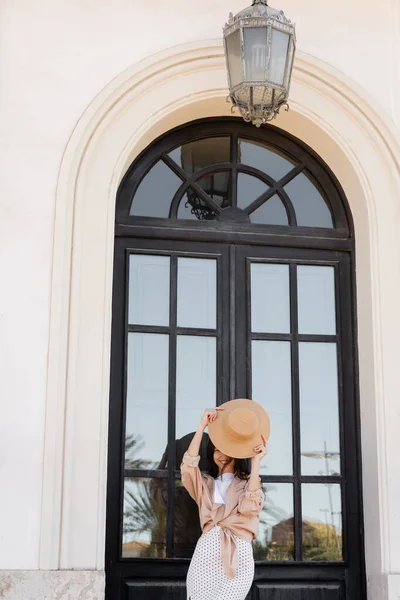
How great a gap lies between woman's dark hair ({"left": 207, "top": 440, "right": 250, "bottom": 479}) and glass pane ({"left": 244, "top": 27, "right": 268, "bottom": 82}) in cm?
236

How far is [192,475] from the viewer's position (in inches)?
233

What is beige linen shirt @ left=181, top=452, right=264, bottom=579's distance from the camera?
18.8 ft

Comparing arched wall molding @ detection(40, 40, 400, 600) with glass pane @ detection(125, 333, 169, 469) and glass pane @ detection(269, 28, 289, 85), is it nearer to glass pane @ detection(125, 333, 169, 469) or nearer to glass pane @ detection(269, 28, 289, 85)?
glass pane @ detection(125, 333, 169, 469)

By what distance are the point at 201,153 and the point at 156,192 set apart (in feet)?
1.53

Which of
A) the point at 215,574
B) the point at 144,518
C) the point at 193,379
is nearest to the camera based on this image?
the point at 215,574

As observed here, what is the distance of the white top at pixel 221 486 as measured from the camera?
593 cm

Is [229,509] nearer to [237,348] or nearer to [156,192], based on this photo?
[237,348]

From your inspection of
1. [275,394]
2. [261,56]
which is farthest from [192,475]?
[261,56]

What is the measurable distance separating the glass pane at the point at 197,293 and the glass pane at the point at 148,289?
108mm

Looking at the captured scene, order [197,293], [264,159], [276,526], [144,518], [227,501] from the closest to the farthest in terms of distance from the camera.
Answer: [227,501], [144,518], [276,526], [197,293], [264,159]

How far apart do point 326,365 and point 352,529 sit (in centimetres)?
A: 115

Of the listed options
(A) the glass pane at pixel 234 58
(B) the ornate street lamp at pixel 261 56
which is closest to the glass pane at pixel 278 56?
(B) the ornate street lamp at pixel 261 56

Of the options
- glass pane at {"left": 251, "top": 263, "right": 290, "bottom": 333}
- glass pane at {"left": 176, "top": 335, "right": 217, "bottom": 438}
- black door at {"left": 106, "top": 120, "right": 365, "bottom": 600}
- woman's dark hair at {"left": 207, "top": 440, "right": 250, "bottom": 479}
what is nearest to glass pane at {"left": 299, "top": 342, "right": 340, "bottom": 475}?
black door at {"left": 106, "top": 120, "right": 365, "bottom": 600}

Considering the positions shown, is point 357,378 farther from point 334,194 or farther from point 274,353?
point 334,194
